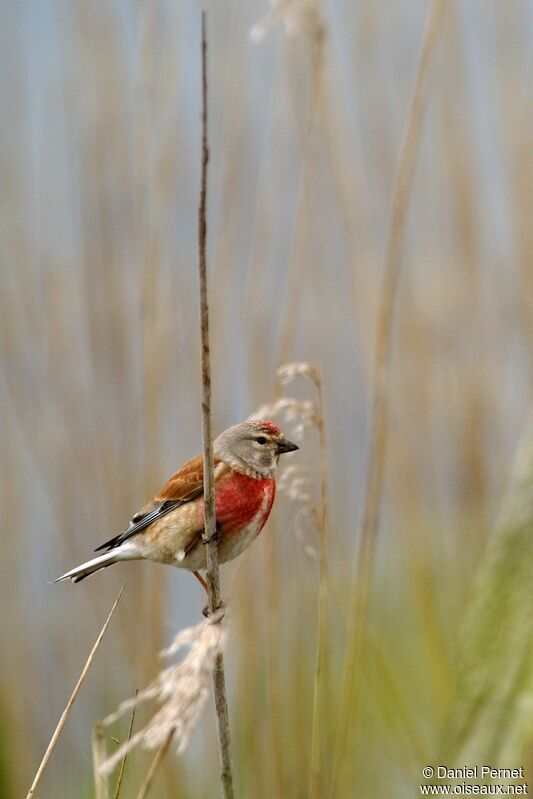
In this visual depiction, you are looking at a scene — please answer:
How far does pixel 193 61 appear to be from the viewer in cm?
285

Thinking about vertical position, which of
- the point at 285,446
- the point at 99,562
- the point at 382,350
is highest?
the point at 382,350

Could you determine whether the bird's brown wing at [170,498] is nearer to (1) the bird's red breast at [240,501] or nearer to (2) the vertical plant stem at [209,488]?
(1) the bird's red breast at [240,501]

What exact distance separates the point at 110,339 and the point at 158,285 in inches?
9.7

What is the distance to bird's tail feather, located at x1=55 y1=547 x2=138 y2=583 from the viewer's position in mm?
1737

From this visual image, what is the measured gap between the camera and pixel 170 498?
1917 millimetres

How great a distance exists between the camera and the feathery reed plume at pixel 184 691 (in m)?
1.05

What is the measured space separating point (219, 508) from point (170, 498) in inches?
6.5

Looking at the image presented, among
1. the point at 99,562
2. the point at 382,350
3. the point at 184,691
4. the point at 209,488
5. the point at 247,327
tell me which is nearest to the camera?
the point at 184,691

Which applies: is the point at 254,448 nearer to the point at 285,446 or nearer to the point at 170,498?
the point at 285,446

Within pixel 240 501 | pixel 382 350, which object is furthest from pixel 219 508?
pixel 382 350

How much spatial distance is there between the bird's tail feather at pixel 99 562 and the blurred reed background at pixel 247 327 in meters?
0.63

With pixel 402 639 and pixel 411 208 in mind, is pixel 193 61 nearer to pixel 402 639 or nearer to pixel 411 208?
pixel 411 208

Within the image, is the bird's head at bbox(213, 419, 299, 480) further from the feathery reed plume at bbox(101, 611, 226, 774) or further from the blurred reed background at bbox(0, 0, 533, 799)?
the feathery reed plume at bbox(101, 611, 226, 774)

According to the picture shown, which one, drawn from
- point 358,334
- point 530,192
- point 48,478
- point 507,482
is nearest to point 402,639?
point 507,482
